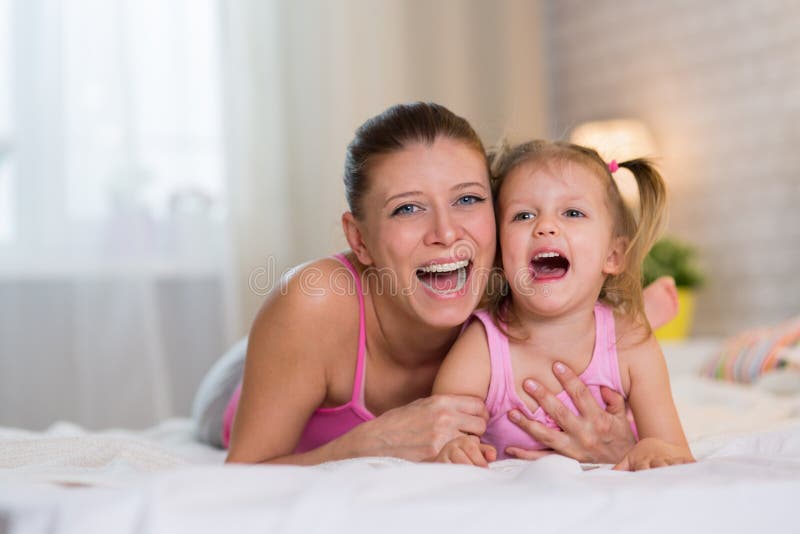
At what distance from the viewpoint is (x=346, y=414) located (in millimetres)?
1646

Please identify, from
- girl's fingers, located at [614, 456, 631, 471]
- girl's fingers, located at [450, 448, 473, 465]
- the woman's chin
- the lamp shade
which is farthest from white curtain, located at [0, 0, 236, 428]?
girl's fingers, located at [614, 456, 631, 471]

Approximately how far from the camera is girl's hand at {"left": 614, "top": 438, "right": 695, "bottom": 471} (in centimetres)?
118

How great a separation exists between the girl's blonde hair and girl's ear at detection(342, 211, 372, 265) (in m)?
0.24

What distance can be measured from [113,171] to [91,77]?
1.08 feet

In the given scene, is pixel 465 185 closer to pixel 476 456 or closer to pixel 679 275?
pixel 476 456

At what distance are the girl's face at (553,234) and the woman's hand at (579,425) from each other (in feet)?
0.44

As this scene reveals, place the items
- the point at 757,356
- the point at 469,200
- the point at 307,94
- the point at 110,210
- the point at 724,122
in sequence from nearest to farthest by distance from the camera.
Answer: the point at 469,200 → the point at 757,356 → the point at 110,210 → the point at 307,94 → the point at 724,122

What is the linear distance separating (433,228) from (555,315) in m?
0.30

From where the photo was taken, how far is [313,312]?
1524mm

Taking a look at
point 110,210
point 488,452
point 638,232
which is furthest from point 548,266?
point 110,210

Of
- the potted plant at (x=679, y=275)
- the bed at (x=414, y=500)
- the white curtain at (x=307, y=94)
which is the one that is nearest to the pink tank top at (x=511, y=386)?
the bed at (x=414, y=500)

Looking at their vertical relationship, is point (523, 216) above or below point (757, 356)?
above

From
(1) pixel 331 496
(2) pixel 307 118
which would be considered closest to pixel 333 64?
(2) pixel 307 118

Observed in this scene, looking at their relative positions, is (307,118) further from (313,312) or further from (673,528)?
(673,528)
